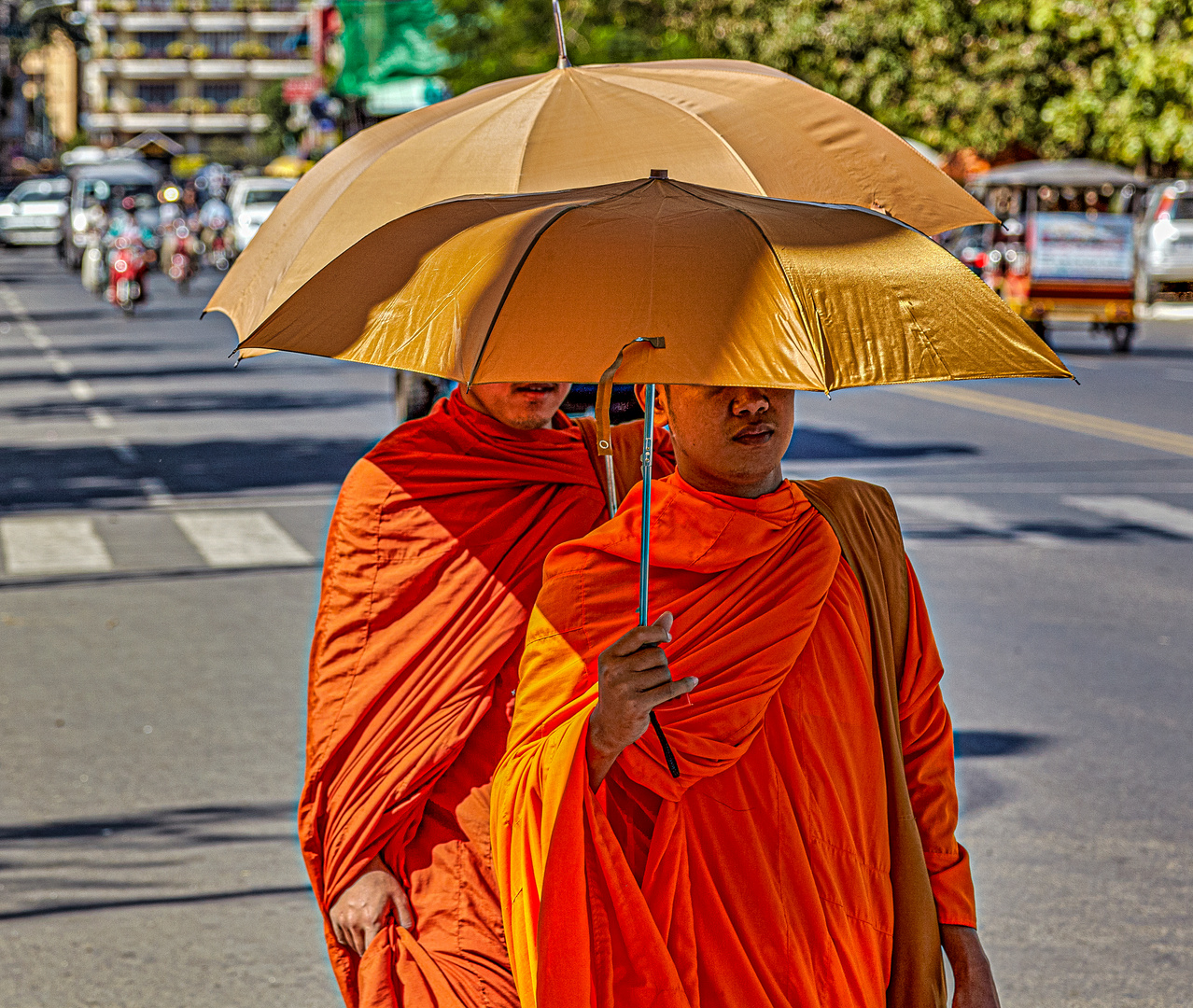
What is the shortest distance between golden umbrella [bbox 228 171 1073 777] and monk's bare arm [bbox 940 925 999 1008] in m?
0.57

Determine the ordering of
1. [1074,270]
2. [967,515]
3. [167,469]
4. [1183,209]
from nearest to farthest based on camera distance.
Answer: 1. [967,515]
2. [167,469]
3. [1074,270]
4. [1183,209]

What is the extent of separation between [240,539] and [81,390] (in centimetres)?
855

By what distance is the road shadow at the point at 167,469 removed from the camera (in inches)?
473

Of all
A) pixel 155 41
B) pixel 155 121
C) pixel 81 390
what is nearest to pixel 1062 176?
pixel 81 390

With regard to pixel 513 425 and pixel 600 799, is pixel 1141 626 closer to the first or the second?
pixel 513 425

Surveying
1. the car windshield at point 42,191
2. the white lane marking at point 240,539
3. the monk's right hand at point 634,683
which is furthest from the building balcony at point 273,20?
the monk's right hand at point 634,683

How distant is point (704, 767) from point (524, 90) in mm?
1557

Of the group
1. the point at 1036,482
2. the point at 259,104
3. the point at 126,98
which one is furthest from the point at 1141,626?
the point at 126,98

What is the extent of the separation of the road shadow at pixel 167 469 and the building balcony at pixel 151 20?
142 meters

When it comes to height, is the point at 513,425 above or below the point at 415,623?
above

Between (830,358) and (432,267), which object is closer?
(830,358)

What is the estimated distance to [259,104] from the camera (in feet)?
418

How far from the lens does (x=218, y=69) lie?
482ft

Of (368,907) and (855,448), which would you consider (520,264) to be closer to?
(368,907)
